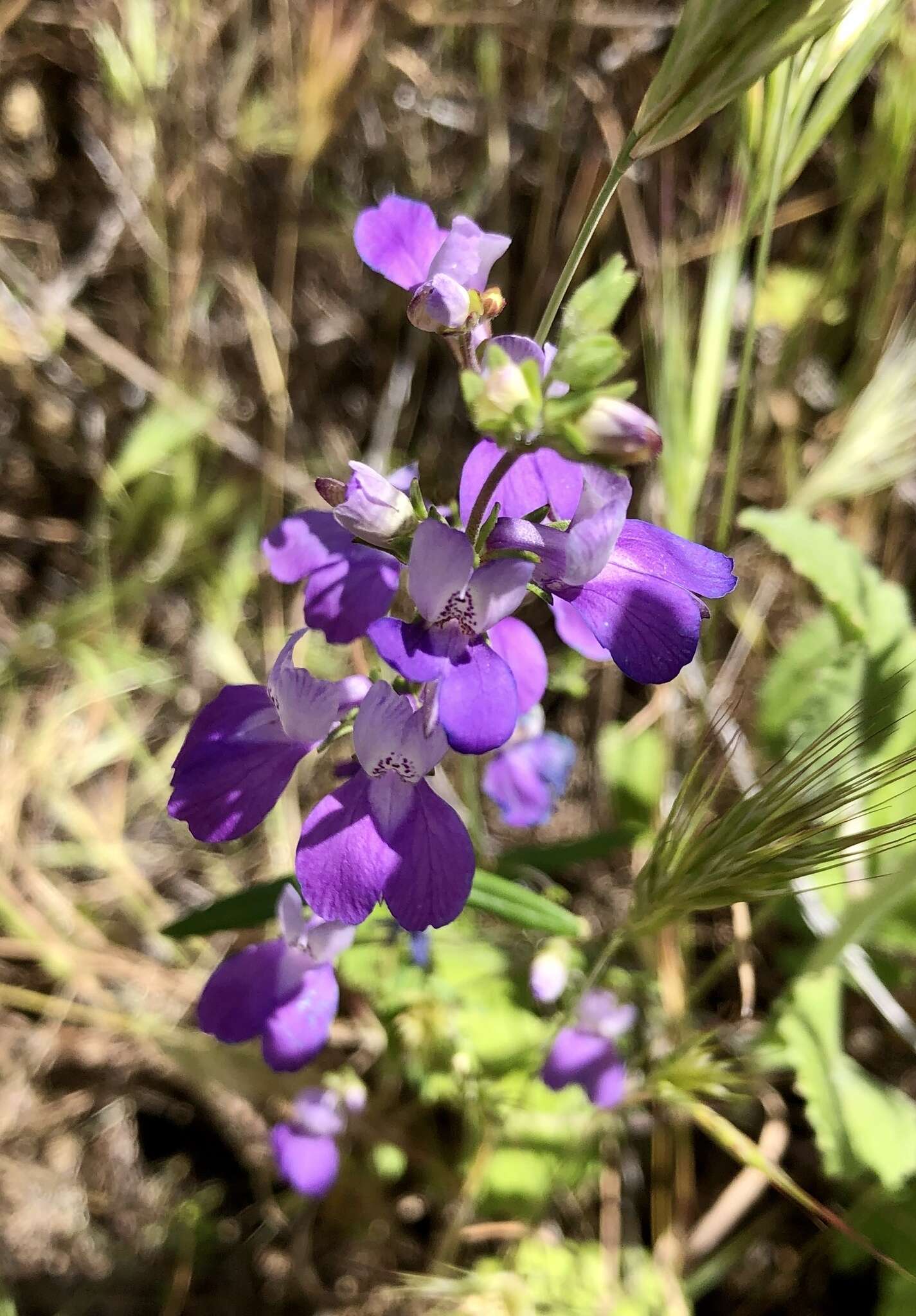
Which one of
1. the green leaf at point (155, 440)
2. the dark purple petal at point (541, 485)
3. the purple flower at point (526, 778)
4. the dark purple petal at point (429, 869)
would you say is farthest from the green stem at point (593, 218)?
the green leaf at point (155, 440)

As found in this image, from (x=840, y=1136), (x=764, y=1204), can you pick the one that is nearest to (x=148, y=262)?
(x=840, y=1136)

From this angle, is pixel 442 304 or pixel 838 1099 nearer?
pixel 442 304

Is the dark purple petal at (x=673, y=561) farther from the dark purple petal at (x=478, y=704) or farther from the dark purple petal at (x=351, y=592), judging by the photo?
the dark purple petal at (x=351, y=592)

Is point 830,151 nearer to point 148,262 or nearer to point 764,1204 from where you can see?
point 148,262

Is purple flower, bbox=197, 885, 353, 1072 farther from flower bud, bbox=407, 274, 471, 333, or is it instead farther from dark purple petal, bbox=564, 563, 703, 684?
flower bud, bbox=407, 274, 471, 333

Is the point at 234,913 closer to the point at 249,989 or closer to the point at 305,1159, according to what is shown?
the point at 249,989

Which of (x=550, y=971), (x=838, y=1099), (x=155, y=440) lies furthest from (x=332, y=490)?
(x=155, y=440)
